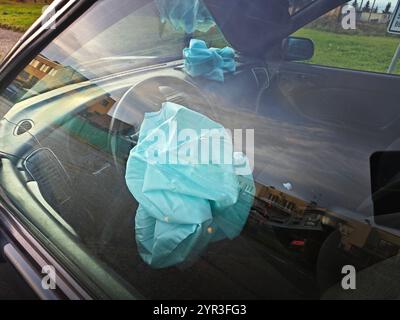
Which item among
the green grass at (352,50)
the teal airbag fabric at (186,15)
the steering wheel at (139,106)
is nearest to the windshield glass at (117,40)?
the teal airbag fabric at (186,15)

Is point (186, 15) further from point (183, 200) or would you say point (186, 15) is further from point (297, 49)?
point (183, 200)

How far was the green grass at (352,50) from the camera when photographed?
59.1 inches

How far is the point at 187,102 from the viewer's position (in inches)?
52.8

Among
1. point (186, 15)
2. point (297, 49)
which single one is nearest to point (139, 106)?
point (186, 15)

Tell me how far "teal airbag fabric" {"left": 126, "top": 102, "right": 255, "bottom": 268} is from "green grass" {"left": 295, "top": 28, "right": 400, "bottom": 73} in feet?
2.79

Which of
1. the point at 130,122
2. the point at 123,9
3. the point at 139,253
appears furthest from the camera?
the point at 130,122

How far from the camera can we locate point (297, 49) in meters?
1.70

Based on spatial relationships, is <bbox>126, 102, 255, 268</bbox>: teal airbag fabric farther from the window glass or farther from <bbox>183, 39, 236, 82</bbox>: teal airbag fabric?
the window glass

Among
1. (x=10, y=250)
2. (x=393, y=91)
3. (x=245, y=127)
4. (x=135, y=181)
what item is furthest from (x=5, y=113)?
(x=393, y=91)

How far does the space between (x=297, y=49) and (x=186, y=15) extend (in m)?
0.64

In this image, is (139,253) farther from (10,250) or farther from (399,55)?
(399,55)

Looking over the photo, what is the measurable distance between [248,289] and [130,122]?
78 centimetres

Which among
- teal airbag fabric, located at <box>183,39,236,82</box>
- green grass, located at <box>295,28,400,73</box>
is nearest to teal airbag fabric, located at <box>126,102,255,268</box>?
teal airbag fabric, located at <box>183,39,236,82</box>

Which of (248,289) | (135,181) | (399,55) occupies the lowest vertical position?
(248,289)
